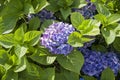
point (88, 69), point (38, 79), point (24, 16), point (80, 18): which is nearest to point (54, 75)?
point (38, 79)

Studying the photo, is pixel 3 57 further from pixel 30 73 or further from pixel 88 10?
pixel 88 10

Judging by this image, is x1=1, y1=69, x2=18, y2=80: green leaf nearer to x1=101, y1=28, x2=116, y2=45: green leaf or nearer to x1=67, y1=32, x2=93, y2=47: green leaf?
x1=67, y1=32, x2=93, y2=47: green leaf

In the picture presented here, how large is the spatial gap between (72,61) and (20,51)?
0.27 meters

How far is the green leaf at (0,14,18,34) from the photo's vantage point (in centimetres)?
175

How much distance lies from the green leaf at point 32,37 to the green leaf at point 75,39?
0.54ft

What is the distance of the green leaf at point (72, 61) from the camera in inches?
63.3

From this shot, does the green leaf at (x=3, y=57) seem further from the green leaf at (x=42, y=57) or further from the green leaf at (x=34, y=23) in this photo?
the green leaf at (x=34, y=23)

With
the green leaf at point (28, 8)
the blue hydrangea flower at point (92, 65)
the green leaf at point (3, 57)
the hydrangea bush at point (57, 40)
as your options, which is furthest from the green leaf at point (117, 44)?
the green leaf at point (3, 57)

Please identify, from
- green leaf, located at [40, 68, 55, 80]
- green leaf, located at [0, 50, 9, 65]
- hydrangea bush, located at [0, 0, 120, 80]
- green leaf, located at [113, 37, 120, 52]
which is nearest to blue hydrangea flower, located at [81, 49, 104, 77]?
hydrangea bush, located at [0, 0, 120, 80]

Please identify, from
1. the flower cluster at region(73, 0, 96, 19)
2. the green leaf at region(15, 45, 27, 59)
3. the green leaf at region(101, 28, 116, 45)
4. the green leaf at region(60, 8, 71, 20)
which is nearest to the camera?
the green leaf at region(15, 45, 27, 59)

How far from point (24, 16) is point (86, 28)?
0.44 metres

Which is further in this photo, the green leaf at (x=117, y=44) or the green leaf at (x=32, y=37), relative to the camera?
the green leaf at (x=117, y=44)

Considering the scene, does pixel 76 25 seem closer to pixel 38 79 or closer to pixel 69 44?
pixel 69 44

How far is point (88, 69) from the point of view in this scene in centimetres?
176
